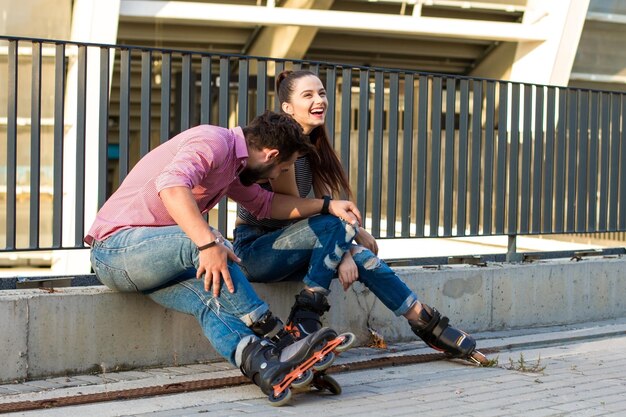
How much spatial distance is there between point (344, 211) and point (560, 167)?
3.41 m

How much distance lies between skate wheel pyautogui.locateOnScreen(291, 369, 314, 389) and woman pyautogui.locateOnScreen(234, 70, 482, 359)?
0.55m

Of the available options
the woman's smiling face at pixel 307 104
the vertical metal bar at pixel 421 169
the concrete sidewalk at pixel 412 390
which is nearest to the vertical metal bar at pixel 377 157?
the vertical metal bar at pixel 421 169

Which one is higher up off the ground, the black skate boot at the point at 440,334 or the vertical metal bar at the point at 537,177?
the vertical metal bar at the point at 537,177

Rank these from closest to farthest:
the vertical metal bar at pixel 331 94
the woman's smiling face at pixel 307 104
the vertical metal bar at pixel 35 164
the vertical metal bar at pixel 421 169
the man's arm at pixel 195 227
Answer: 1. the man's arm at pixel 195 227
2. the vertical metal bar at pixel 35 164
3. the woman's smiling face at pixel 307 104
4. the vertical metal bar at pixel 331 94
5. the vertical metal bar at pixel 421 169

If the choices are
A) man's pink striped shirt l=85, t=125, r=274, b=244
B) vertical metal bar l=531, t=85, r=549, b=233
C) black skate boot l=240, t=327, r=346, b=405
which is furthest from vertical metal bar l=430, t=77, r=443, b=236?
→ black skate boot l=240, t=327, r=346, b=405

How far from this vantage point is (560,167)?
8.69m

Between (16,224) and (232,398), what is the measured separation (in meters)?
1.58

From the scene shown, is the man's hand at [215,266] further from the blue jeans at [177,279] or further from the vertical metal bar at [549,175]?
the vertical metal bar at [549,175]

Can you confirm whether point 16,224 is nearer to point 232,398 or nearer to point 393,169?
point 232,398

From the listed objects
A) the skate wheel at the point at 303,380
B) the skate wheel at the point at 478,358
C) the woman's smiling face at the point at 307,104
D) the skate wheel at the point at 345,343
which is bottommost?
the skate wheel at the point at 478,358

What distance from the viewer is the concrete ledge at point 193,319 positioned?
5.43 m

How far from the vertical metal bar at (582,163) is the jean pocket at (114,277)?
4522 millimetres

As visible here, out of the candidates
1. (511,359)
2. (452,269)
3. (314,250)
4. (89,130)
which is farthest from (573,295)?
(89,130)

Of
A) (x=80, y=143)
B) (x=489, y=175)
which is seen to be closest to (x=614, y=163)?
(x=489, y=175)
